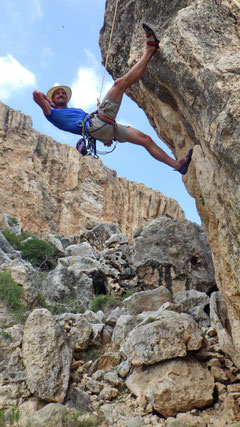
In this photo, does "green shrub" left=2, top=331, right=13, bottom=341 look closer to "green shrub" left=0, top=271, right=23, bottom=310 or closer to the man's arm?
"green shrub" left=0, top=271, right=23, bottom=310

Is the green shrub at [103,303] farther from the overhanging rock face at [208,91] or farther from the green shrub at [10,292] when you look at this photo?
the overhanging rock face at [208,91]

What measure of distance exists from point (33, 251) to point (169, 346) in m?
11.5

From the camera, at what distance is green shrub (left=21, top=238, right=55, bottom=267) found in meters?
15.9

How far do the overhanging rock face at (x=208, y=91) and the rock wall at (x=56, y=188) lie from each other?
28518mm

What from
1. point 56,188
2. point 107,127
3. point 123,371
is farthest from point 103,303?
→ point 56,188

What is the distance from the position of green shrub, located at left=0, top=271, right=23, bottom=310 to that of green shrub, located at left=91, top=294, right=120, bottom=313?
2.51 m

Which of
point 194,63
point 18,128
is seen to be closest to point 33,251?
point 194,63

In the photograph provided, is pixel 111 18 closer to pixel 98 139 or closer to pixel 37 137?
pixel 98 139

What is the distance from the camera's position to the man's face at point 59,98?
6.59 metres

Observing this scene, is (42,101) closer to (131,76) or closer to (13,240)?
(131,76)

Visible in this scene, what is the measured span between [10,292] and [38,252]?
26.6 feet

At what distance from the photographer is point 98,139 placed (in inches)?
239

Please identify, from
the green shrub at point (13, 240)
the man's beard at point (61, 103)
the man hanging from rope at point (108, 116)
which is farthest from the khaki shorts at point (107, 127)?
the green shrub at point (13, 240)

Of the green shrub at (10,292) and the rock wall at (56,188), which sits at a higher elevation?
the rock wall at (56,188)
